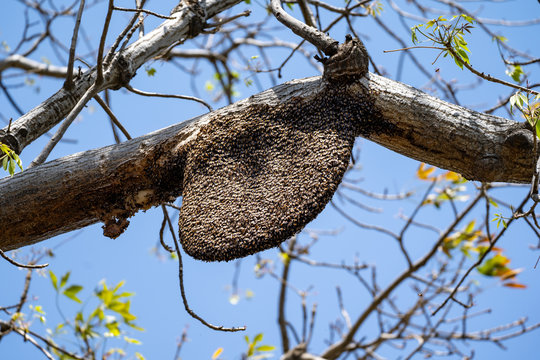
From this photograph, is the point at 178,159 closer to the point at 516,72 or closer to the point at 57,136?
the point at 57,136

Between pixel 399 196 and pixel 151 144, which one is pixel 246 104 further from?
pixel 399 196

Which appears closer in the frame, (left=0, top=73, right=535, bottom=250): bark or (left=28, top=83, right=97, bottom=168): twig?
(left=0, top=73, right=535, bottom=250): bark

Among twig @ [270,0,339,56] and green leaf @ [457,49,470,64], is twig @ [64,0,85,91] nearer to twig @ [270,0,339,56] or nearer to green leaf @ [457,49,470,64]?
twig @ [270,0,339,56]

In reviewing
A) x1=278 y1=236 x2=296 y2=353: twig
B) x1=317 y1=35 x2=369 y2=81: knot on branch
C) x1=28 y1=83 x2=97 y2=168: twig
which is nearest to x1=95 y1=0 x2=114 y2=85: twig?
x1=28 y1=83 x2=97 y2=168: twig

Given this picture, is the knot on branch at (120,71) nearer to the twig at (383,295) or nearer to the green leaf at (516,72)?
the green leaf at (516,72)

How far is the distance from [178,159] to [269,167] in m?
0.42

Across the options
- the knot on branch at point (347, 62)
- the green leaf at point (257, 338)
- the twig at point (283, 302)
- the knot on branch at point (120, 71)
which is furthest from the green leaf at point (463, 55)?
the twig at point (283, 302)

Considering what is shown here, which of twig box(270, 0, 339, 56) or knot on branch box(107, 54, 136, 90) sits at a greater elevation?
knot on branch box(107, 54, 136, 90)

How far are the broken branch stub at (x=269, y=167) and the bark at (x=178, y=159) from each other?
42 mm

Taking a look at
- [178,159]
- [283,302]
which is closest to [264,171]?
[178,159]

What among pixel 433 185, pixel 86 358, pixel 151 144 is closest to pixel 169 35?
pixel 151 144

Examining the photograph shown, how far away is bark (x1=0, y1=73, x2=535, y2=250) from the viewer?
209cm

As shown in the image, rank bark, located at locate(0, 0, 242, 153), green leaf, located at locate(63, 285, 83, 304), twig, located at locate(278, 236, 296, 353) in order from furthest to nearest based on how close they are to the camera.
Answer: twig, located at locate(278, 236, 296, 353) < green leaf, located at locate(63, 285, 83, 304) < bark, located at locate(0, 0, 242, 153)

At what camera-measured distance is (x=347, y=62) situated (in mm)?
2068
